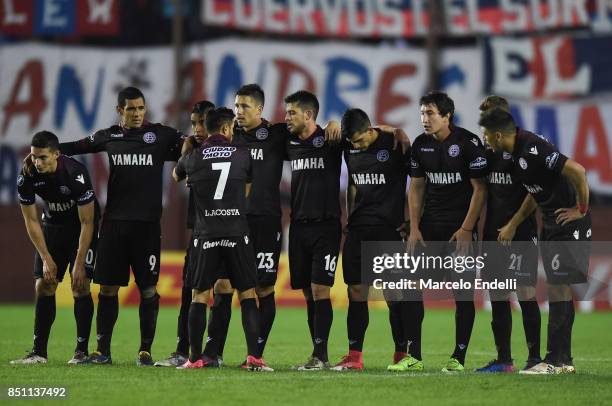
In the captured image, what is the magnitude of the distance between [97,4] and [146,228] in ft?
49.0

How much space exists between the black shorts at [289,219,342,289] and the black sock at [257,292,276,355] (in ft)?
0.98

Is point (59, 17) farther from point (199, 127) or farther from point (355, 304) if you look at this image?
point (355, 304)

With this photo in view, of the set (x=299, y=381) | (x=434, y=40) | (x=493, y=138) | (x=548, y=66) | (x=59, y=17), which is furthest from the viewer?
(x=59, y=17)

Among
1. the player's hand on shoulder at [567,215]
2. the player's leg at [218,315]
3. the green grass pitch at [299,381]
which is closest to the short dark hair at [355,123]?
the player's leg at [218,315]

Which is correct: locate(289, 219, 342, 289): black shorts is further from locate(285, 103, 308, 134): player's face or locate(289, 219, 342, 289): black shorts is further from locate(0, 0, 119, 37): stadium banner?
locate(0, 0, 119, 37): stadium banner

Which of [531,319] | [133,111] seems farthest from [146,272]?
[531,319]

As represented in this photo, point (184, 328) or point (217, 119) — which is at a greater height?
point (217, 119)

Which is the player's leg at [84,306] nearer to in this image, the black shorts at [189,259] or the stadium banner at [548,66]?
the black shorts at [189,259]

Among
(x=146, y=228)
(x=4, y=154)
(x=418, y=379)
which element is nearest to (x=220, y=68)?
(x=4, y=154)

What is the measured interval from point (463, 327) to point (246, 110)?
2974mm

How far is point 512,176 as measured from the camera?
1125 centimetres

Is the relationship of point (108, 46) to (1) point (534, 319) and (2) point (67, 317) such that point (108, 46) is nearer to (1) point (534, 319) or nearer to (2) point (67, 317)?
(2) point (67, 317)

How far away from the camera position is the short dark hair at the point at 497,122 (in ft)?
35.2

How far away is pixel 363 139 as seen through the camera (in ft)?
37.2
